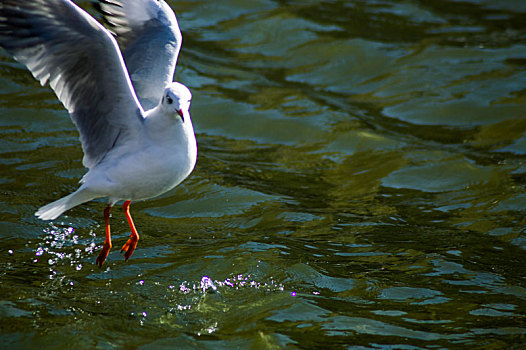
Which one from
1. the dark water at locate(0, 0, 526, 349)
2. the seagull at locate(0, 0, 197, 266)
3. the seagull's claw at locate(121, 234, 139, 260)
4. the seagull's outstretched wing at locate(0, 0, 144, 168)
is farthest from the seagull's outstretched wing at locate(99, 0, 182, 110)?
the dark water at locate(0, 0, 526, 349)

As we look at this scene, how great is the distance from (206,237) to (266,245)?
2.13 ft

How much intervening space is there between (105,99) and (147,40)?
103 cm

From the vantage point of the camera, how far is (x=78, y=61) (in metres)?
5.21

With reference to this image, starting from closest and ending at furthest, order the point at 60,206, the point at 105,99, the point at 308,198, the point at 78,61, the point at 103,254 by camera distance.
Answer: the point at 78,61 → the point at 105,99 → the point at 60,206 → the point at 103,254 → the point at 308,198

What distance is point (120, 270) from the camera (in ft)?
19.7

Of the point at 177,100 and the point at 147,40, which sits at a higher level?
the point at 147,40

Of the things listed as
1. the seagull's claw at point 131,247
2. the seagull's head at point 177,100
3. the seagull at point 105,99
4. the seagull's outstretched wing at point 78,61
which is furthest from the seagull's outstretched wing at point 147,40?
the seagull's claw at point 131,247

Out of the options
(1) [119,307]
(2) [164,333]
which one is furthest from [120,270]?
(2) [164,333]

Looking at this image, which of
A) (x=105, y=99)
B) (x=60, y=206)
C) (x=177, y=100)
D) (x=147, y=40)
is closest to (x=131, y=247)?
(x=60, y=206)

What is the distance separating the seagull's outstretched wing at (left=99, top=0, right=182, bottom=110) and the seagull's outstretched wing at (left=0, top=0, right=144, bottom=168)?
55 centimetres

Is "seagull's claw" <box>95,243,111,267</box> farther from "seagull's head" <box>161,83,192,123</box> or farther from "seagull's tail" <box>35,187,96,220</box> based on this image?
"seagull's head" <box>161,83,192,123</box>

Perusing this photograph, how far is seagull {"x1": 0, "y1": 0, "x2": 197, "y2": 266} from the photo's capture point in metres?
5.00

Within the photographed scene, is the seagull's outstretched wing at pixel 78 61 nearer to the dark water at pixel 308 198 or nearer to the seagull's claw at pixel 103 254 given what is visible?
the seagull's claw at pixel 103 254

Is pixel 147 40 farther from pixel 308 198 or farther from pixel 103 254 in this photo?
pixel 308 198
